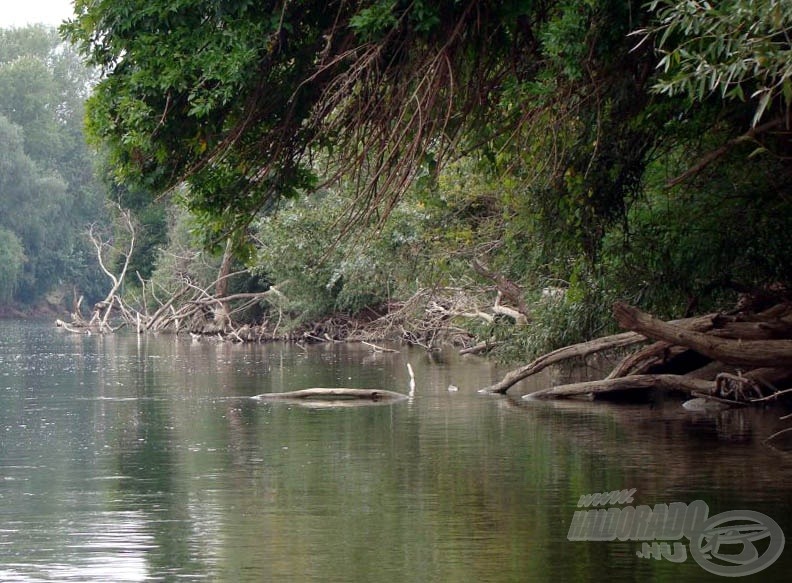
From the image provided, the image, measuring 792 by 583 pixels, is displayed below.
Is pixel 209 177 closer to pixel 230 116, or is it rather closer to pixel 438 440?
pixel 230 116

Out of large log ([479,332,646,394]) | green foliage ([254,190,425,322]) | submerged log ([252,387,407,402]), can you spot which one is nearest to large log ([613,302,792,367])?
large log ([479,332,646,394])

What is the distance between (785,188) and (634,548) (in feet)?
25.7

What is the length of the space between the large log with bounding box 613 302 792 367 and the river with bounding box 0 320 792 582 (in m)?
0.93

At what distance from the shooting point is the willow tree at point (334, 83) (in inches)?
534

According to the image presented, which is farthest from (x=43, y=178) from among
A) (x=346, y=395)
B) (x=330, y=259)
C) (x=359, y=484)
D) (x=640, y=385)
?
(x=359, y=484)

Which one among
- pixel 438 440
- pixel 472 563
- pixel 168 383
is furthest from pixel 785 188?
pixel 168 383

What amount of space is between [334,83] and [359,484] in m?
4.21

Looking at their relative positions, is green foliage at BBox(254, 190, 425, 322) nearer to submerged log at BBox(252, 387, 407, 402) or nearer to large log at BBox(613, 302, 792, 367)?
submerged log at BBox(252, 387, 407, 402)

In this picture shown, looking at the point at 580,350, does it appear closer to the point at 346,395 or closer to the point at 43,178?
the point at 346,395

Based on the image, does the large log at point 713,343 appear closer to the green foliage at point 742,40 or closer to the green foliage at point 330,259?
the green foliage at point 742,40

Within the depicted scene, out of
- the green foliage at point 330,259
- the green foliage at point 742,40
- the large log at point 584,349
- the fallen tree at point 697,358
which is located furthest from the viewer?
the green foliage at point 330,259

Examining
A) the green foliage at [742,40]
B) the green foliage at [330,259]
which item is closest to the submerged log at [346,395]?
the green foliage at [330,259]

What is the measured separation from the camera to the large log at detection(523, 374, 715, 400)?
70.4 ft

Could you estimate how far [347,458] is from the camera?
16.5 m
